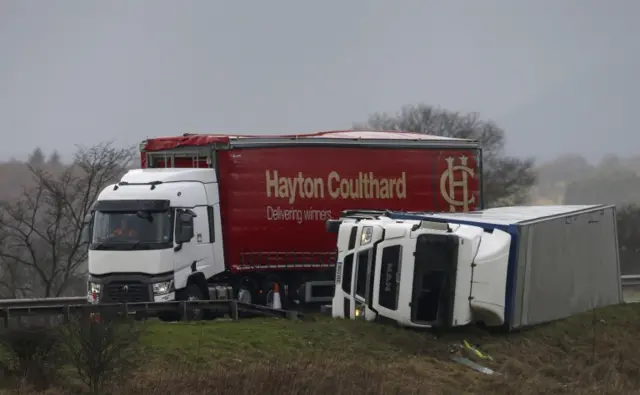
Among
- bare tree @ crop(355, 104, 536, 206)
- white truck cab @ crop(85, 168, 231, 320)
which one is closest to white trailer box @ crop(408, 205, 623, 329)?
white truck cab @ crop(85, 168, 231, 320)

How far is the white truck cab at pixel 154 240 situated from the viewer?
717 inches

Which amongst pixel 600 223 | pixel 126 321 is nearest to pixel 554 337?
pixel 600 223

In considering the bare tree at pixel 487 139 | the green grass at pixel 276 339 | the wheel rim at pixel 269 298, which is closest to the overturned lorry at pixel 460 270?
the green grass at pixel 276 339

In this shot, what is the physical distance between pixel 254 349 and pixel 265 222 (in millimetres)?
8160

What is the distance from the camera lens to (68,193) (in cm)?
4216

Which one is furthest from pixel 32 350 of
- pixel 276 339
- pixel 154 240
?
pixel 154 240

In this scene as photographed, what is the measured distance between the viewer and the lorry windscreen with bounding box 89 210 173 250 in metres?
18.4

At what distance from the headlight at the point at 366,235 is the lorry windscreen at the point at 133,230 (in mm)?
4722

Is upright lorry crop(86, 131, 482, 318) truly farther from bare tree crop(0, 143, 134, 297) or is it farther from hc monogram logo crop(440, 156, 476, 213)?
bare tree crop(0, 143, 134, 297)

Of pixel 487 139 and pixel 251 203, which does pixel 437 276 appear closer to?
pixel 251 203

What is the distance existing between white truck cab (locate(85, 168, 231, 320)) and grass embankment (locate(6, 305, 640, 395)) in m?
3.74

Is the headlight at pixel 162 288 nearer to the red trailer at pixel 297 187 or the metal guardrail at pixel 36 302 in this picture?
the red trailer at pixel 297 187

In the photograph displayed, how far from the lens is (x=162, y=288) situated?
18.2 metres

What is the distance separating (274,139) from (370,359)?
30.3ft
